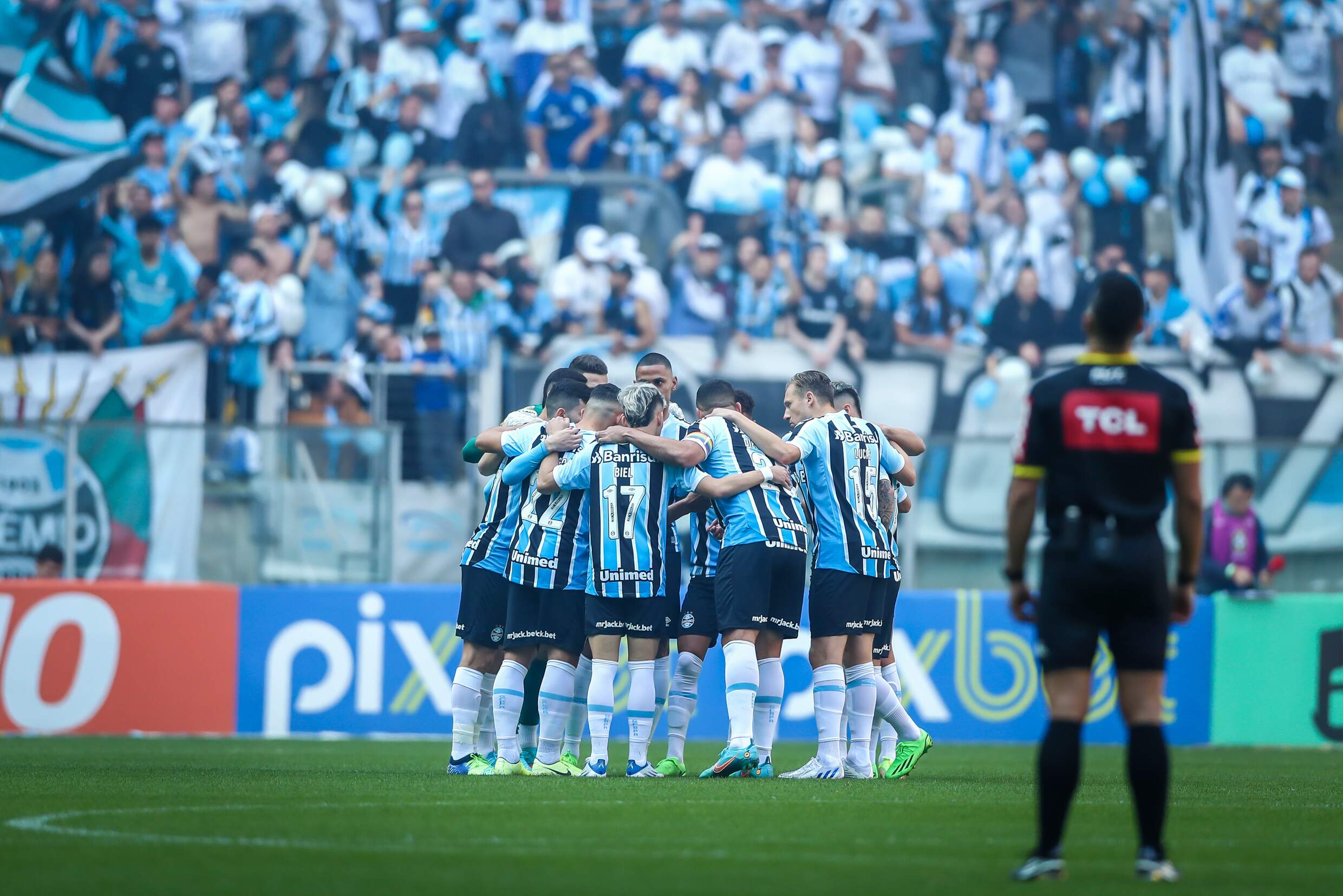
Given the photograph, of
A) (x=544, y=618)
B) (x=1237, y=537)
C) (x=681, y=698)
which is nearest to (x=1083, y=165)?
(x=1237, y=537)

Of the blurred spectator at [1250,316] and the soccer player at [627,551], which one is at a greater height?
the blurred spectator at [1250,316]

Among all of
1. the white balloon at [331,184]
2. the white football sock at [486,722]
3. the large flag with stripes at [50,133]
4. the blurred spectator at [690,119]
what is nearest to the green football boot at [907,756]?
the white football sock at [486,722]

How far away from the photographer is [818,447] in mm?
9672

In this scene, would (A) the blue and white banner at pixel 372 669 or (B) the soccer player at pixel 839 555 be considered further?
(A) the blue and white banner at pixel 372 669

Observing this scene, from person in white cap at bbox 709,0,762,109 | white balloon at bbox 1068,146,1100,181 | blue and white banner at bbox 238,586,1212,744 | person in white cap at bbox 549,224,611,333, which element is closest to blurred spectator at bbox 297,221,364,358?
person in white cap at bbox 549,224,611,333

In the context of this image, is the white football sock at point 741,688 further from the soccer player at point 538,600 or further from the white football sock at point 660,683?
the soccer player at point 538,600

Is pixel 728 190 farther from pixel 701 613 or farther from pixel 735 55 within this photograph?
pixel 701 613

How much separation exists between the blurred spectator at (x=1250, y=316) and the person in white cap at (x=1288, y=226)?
731 mm

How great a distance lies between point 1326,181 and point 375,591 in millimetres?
12951

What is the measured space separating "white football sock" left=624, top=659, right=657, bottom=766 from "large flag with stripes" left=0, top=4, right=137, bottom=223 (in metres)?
11.8

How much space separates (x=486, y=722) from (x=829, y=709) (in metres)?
2.13

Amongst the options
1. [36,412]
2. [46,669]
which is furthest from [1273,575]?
[36,412]

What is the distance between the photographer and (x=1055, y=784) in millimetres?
5305

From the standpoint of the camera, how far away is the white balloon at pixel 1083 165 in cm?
2003
